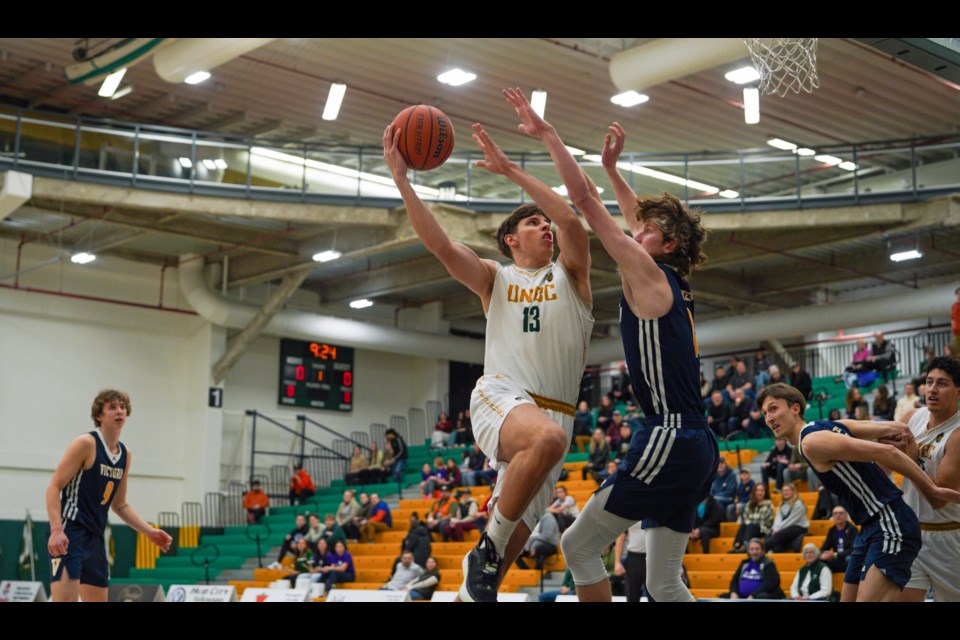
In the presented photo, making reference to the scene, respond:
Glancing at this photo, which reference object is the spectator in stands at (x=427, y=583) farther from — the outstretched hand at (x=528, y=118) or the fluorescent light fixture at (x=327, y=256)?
the outstretched hand at (x=528, y=118)

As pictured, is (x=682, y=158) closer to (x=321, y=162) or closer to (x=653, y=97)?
(x=653, y=97)

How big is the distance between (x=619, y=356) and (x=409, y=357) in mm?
5978

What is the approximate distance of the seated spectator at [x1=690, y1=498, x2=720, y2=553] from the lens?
1590 cm

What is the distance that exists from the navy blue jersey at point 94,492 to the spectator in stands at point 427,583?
1007 centimetres

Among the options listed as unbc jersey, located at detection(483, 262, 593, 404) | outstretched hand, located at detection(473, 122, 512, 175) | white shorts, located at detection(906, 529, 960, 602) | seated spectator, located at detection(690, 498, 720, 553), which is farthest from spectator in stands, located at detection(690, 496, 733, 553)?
outstretched hand, located at detection(473, 122, 512, 175)

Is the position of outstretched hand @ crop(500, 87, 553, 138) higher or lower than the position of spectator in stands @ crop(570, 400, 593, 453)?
higher

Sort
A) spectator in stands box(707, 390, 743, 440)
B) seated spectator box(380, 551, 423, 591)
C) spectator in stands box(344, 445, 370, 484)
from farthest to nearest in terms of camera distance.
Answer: spectator in stands box(344, 445, 370, 484) < spectator in stands box(707, 390, 743, 440) < seated spectator box(380, 551, 423, 591)

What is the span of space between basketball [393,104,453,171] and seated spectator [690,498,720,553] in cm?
1097

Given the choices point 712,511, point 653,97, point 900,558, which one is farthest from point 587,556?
point 653,97

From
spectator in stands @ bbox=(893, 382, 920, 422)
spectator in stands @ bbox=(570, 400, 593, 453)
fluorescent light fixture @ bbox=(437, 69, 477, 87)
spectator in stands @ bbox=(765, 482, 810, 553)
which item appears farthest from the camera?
spectator in stands @ bbox=(570, 400, 593, 453)

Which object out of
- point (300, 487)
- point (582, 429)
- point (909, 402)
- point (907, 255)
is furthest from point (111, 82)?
point (907, 255)

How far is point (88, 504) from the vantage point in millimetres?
7348

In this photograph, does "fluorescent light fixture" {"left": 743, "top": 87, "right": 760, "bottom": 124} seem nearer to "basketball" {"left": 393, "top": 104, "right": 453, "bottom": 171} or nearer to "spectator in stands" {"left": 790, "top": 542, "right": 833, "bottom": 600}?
"spectator in stands" {"left": 790, "top": 542, "right": 833, "bottom": 600}

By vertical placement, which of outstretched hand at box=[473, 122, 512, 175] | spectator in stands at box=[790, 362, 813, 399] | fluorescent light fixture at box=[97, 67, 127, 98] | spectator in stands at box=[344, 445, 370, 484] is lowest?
spectator in stands at box=[344, 445, 370, 484]
